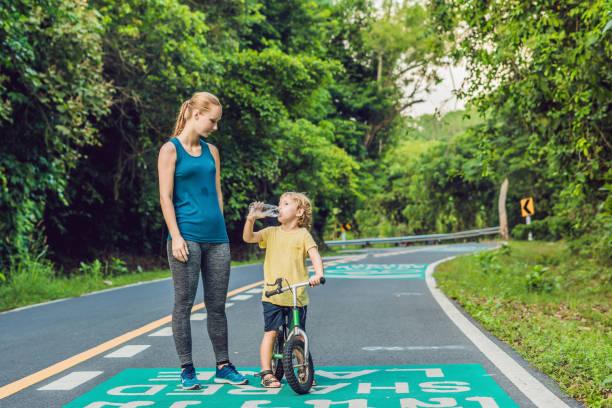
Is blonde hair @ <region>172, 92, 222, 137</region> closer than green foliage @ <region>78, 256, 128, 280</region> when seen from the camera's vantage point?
Yes

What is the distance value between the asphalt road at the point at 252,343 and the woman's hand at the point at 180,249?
3.10 feet

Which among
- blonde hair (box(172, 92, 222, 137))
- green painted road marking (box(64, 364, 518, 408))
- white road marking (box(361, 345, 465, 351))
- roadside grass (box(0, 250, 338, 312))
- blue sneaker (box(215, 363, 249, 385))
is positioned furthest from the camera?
roadside grass (box(0, 250, 338, 312))

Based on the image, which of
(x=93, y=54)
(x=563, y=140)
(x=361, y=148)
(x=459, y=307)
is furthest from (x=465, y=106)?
(x=361, y=148)

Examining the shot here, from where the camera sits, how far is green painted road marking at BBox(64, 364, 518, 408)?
4.19 m

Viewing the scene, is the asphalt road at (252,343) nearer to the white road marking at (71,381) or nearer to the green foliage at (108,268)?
the white road marking at (71,381)

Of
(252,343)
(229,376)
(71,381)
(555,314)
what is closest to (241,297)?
(252,343)

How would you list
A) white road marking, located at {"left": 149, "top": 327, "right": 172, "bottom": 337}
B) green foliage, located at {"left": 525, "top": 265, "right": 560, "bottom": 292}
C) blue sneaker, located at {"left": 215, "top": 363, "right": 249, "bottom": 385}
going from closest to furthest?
blue sneaker, located at {"left": 215, "top": 363, "right": 249, "bottom": 385} < white road marking, located at {"left": 149, "top": 327, "right": 172, "bottom": 337} < green foliage, located at {"left": 525, "top": 265, "right": 560, "bottom": 292}

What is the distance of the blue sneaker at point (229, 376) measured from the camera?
4.73m

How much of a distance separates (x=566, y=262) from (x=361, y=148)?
1877 centimetres

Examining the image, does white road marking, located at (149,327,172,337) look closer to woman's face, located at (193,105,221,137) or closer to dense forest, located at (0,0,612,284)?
woman's face, located at (193,105,221,137)

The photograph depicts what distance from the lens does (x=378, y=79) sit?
36.9m

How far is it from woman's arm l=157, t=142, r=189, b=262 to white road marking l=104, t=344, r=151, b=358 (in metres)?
1.99

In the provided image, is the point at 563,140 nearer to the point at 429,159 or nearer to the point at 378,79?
the point at 378,79

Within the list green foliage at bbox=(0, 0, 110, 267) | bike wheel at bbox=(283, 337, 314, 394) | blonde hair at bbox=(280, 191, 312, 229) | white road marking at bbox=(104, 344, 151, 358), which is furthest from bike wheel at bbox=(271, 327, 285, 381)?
green foliage at bbox=(0, 0, 110, 267)
